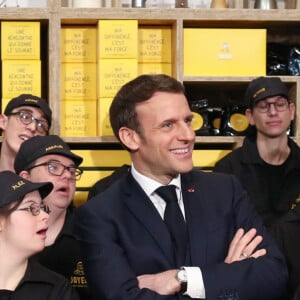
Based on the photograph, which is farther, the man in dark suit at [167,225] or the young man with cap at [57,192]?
the young man with cap at [57,192]

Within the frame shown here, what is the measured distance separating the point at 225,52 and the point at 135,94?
1.52 meters

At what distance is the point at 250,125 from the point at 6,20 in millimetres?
1248

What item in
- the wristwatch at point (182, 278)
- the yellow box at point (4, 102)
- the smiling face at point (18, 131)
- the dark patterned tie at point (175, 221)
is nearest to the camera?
the wristwatch at point (182, 278)

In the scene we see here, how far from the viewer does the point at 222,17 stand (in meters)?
3.70

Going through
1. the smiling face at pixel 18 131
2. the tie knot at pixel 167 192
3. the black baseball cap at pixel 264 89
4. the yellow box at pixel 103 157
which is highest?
the black baseball cap at pixel 264 89

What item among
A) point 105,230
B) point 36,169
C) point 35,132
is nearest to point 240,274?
point 105,230

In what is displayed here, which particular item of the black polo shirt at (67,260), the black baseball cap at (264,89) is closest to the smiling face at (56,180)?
the black polo shirt at (67,260)

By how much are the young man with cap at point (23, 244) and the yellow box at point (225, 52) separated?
1.70 meters

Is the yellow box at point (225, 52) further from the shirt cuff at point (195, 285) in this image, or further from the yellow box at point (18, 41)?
the shirt cuff at point (195, 285)

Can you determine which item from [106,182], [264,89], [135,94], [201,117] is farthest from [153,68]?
[135,94]

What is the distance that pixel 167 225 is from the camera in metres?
2.23

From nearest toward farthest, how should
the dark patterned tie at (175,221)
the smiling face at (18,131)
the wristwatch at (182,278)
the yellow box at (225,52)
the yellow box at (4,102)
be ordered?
1. the wristwatch at (182,278)
2. the dark patterned tie at (175,221)
3. the smiling face at (18,131)
4. the yellow box at (4,102)
5. the yellow box at (225,52)

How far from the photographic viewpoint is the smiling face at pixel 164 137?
87.8 inches

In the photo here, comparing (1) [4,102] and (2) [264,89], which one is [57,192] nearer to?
(1) [4,102]
